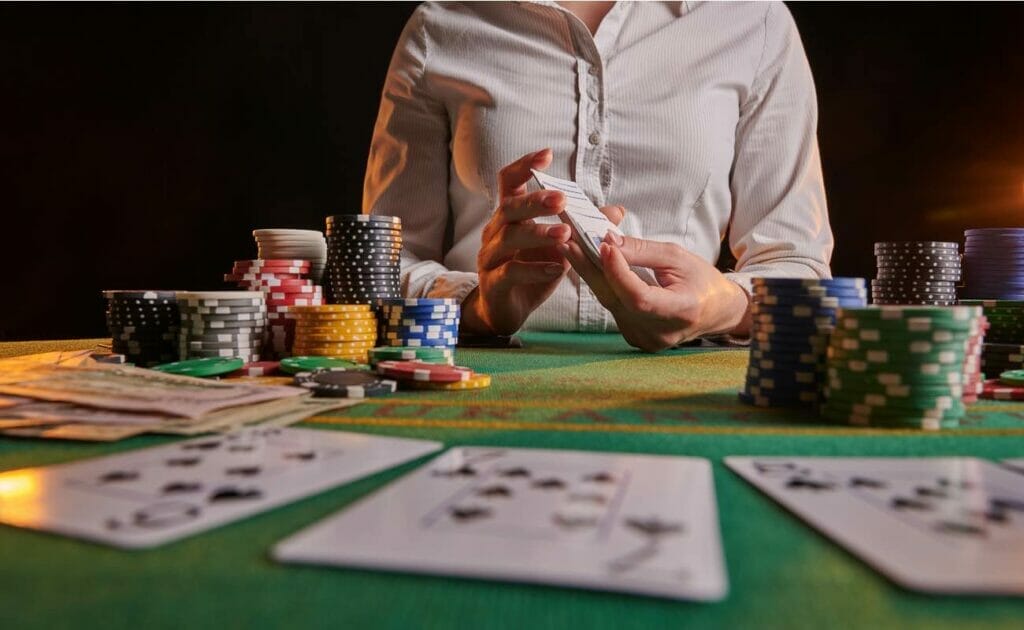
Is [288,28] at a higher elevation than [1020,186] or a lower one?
higher

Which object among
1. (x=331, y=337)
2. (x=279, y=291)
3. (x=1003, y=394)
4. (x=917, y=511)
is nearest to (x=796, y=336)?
(x=1003, y=394)

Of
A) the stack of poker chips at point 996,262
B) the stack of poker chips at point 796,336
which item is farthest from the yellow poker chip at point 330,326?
the stack of poker chips at point 996,262

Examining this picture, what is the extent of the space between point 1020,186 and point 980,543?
18.0ft

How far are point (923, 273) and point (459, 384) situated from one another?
2.18 meters

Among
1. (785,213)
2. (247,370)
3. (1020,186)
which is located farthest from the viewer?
(1020,186)

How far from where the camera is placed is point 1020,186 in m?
5.16

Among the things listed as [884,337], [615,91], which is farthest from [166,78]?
[884,337]

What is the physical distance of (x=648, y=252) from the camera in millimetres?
2148

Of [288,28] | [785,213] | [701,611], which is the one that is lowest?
[701,611]

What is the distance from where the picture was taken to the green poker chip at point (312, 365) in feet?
5.70

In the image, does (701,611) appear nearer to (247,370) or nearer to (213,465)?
(213,465)

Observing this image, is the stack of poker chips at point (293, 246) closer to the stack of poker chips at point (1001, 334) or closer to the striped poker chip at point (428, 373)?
the striped poker chip at point (428, 373)

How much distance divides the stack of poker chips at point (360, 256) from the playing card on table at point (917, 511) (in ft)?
5.41

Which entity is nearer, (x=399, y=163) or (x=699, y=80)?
(x=699, y=80)
